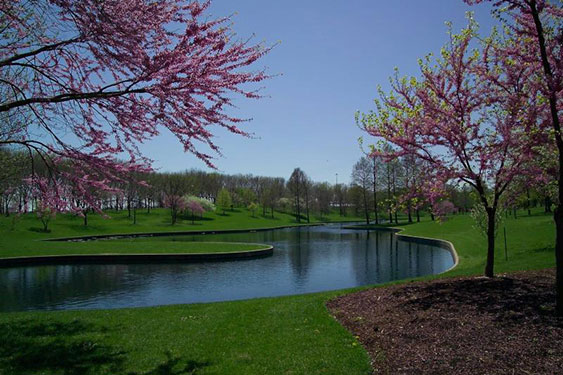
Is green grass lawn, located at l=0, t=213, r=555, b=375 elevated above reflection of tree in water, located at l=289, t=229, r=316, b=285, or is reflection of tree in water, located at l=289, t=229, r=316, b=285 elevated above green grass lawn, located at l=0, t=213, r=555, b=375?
green grass lawn, located at l=0, t=213, r=555, b=375

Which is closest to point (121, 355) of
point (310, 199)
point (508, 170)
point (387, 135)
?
point (387, 135)

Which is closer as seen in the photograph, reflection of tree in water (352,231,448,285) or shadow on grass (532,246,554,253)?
shadow on grass (532,246,554,253)

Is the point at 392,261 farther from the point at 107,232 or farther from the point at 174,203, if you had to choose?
the point at 174,203

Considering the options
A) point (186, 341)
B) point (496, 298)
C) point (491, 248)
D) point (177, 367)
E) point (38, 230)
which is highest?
point (491, 248)

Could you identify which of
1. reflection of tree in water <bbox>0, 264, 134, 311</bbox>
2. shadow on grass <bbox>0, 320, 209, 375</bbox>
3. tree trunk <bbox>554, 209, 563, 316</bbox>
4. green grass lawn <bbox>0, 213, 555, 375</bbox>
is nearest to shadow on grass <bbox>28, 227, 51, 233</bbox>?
reflection of tree in water <bbox>0, 264, 134, 311</bbox>

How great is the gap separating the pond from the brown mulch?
845cm

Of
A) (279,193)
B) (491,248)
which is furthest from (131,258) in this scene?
(279,193)

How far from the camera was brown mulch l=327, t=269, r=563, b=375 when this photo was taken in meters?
4.93

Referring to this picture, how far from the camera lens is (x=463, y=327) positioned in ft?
20.0

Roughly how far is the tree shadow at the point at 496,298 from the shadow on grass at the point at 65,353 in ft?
17.0

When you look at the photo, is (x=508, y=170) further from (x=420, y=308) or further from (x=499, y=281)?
(x=420, y=308)

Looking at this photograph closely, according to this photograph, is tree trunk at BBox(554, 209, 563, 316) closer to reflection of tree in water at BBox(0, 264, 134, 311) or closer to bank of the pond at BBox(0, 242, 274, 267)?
reflection of tree in water at BBox(0, 264, 134, 311)

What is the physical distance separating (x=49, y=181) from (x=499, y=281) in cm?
1074

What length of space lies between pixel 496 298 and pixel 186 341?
6512mm
